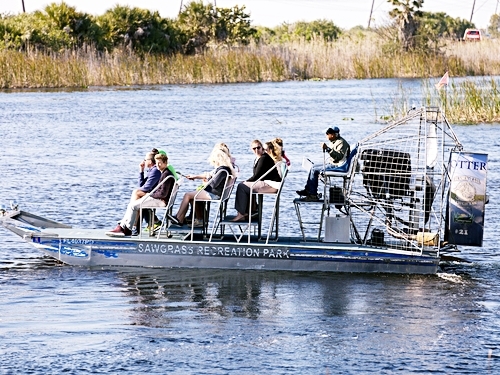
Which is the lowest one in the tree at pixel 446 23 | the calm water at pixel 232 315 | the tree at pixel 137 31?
the calm water at pixel 232 315

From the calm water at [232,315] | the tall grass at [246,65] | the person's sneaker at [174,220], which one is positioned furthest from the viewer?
the tall grass at [246,65]

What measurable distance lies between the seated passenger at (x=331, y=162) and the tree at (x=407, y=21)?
5151cm

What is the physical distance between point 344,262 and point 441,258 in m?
1.65

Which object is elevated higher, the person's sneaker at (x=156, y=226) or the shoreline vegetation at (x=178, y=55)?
the shoreline vegetation at (x=178, y=55)

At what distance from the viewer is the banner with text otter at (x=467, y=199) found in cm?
1357

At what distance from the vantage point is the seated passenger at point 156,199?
14.2m

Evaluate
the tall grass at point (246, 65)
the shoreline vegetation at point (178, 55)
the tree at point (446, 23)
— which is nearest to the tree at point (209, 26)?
the shoreline vegetation at point (178, 55)

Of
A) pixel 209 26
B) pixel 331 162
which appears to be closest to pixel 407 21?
pixel 209 26

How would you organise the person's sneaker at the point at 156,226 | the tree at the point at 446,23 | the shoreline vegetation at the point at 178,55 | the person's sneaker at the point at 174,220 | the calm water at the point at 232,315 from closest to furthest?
the calm water at the point at 232,315, the person's sneaker at the point at 174,220, the person's sneaker at the point at 156,226, the shoreline vegetation at the point at 178,55, the tree at the point at 446,23

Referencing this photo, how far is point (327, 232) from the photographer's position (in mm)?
14344

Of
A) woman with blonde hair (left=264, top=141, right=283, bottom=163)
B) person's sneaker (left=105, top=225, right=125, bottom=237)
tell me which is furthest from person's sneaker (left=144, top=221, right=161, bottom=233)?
woman with blonde hair (left=264, top=141, right=283, bottom=163)

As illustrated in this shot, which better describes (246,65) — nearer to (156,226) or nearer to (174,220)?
(156,226)

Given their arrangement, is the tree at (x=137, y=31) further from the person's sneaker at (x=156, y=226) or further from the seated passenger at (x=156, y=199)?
the seated passenger at (x=156, y=199)

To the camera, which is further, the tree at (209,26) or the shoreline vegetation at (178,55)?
the tree at (209,26)
